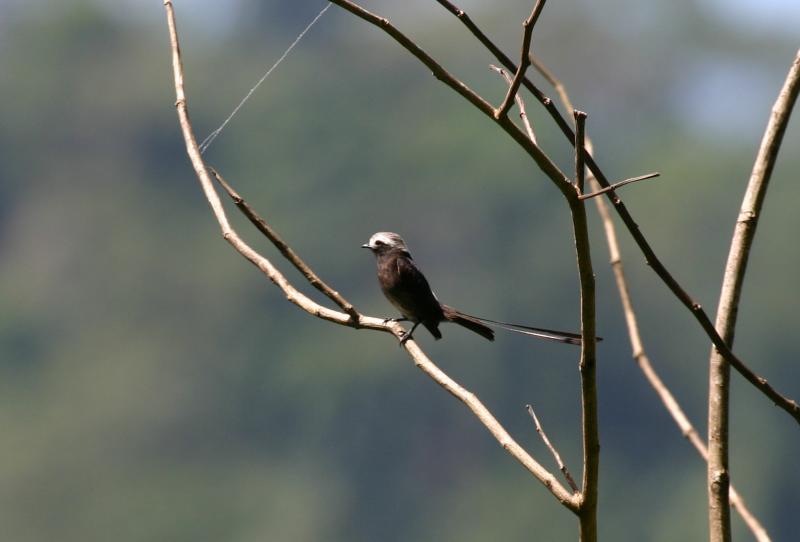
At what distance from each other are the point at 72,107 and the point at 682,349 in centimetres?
6507

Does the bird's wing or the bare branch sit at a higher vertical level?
the bird's wing

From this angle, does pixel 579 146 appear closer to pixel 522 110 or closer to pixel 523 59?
pixel 523 59

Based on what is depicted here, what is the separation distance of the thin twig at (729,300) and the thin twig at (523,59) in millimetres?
593

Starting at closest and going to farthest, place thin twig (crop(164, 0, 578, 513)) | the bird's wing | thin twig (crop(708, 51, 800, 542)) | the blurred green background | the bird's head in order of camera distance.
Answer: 1. thin twig (crop(708, 51, 800, 542))
2. thin twig (crop(164, 0, 578, 513))
3. the bird's wing
4. the bird's head
5. the blurred green background

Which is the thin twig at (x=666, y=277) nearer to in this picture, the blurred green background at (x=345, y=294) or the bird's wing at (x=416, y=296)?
the bird's wing at (x=416, y=296)

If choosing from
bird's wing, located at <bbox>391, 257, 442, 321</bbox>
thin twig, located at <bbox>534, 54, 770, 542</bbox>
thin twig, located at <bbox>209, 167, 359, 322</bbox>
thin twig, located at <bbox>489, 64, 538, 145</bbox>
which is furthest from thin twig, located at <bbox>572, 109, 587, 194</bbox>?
bird's wing, located at <bbox>391, 257, 442, 321</bbox>

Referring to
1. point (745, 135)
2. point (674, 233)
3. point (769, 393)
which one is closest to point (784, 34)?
point (745, 135)

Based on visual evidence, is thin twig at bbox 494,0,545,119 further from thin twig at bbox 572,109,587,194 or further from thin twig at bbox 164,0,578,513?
thin twig at bbox 164,0,578,513

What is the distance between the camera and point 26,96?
128m

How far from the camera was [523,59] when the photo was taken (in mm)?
2832

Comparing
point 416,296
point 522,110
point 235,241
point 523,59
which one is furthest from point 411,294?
point 523,59

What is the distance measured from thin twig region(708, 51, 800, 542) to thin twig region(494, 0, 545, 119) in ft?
1.95

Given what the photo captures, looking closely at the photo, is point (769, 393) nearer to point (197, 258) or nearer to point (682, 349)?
point (682, 349)

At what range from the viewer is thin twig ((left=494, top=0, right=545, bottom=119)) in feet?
9.05
